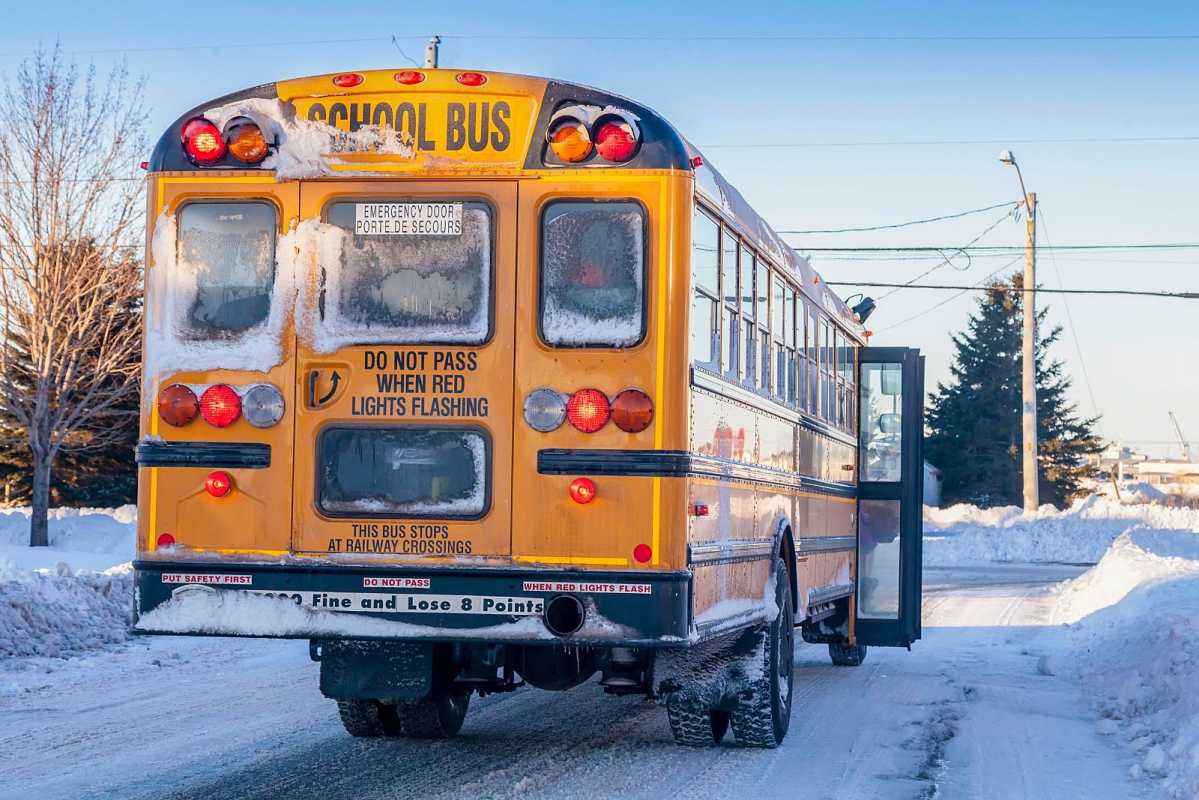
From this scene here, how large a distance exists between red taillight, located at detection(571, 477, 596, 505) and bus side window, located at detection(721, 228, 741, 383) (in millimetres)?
1243

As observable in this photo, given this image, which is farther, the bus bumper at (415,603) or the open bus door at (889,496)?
the open bus door at (889,496)

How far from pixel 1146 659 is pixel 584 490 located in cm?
659

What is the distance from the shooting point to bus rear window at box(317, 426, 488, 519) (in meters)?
6.66

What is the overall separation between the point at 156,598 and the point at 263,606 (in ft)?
1.59

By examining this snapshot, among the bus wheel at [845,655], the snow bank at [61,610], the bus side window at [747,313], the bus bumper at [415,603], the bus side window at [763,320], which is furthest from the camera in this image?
the bus wheel at [845,655]

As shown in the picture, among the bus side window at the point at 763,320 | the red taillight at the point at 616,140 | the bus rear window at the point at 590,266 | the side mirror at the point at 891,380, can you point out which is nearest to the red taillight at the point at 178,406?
the bus rear window at the point at 590,266

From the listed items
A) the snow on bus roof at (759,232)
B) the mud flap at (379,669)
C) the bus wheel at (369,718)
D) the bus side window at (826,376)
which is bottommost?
the bus wheel at (369,718)

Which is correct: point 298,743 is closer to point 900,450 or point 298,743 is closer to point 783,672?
point 783,672

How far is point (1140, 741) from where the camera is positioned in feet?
29.2

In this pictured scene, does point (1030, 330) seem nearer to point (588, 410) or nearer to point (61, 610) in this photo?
point (61, 610)

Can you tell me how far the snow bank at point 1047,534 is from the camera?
116 feet

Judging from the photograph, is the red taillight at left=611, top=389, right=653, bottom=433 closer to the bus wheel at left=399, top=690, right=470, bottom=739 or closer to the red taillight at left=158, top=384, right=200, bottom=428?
the red taillight at left=158, top=384, right=200, bottom=428

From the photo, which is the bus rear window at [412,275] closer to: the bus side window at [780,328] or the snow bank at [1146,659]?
the bus side window at [780,328]

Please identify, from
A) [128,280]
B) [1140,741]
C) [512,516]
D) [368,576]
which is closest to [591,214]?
[512,516]
